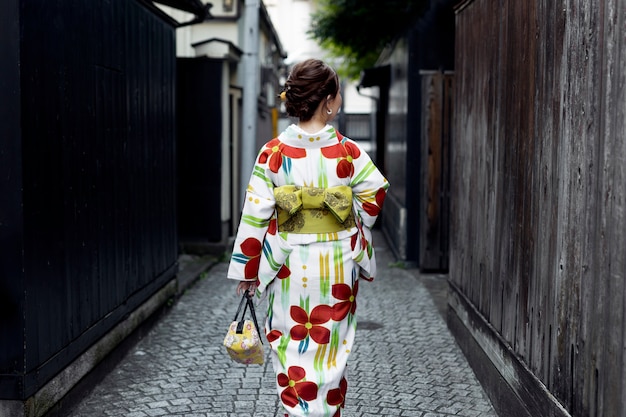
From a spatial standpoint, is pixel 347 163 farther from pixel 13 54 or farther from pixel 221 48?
pixel 221 48

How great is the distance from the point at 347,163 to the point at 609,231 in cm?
122

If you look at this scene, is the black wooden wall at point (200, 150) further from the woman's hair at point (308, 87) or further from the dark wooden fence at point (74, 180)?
the woman's hair at point (308, 87)

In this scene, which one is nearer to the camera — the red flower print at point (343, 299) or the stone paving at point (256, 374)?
the red flower print at point (343, 299)

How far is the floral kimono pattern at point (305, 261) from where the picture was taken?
3748mm

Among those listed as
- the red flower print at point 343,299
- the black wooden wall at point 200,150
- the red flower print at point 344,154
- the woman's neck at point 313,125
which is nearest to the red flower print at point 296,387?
the red flower print at point 343,299

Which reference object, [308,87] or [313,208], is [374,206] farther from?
[308,87]

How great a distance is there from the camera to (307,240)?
3.74 metres

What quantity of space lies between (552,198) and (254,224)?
139 cm

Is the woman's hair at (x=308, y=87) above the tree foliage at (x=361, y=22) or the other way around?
the other way around

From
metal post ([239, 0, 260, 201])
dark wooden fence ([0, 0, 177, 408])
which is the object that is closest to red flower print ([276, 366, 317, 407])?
dark wooden fence ([0, 0, 177, 408])

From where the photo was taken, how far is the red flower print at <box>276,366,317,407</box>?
3758 mm

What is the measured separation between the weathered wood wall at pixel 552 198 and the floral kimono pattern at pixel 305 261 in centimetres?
91

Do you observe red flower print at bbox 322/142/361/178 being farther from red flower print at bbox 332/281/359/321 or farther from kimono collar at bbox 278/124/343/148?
red flower print at bbox 332/281/359/321

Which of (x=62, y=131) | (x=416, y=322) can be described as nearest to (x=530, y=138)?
(x=62, y=131)
